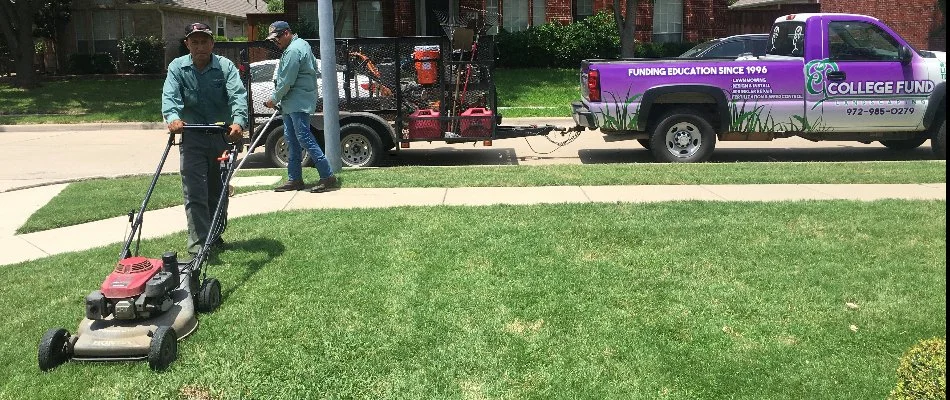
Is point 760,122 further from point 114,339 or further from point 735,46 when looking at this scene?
point 114,339

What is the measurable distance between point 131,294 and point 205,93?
210 cm

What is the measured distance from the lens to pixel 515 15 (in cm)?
2842

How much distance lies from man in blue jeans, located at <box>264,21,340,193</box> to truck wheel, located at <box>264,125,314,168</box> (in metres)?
2.59

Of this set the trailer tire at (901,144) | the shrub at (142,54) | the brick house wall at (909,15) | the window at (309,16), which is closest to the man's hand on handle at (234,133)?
the trailer tire at (901,144)

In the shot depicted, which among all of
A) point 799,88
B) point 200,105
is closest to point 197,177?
point 200,105

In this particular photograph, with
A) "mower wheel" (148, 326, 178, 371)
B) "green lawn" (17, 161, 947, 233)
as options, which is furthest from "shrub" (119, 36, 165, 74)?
"mower wheel" (148, 326, 178, 371)

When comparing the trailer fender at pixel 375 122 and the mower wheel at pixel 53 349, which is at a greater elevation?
the trailer fender at pixel 375 122

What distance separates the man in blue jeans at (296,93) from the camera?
815 centimetres

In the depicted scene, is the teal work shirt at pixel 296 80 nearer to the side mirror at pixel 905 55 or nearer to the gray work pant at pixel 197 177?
the gray work pant at pixel 197 177

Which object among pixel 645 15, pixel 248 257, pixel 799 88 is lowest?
pixel 248 257

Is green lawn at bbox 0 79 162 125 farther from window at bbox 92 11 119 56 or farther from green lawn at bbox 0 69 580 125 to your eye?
window at bbox 92 11 119 56

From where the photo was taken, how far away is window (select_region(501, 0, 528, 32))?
2831 centimetres

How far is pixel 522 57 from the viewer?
25859 millimetres

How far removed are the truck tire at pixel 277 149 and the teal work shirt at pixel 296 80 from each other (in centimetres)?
304
